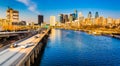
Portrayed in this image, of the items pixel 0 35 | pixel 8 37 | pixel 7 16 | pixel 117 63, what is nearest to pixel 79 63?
pixel 117 63

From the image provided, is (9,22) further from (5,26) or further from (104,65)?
(104,65)

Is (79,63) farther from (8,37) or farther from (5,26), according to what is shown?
(5,26)

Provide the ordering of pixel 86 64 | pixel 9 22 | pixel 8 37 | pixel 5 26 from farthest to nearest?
pixel 9 22 → pixel 5 26 → pixel 8 37 → pixel 86 64

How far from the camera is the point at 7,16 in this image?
7864 inches

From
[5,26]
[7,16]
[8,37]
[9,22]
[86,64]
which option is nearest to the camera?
[86,64]

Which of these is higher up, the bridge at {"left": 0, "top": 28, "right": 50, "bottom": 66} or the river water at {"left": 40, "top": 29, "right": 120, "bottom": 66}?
the bridge at {"left": 0, "top": 28, "right": 50, "bottom": 66}

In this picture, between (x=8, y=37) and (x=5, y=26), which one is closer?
(x=8, y=37)

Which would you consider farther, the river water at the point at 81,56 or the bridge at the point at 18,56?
the river water at the point at 81,56

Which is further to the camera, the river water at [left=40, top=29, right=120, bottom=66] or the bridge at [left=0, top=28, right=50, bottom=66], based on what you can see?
the river water at [left=40, top=29, right=120, bottom=66]

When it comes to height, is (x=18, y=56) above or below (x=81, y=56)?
above

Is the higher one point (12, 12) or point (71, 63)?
point (12, 12)

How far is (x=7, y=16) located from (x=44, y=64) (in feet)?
509

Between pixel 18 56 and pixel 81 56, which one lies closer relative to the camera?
pixel 18 56

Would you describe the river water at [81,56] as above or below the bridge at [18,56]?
below
